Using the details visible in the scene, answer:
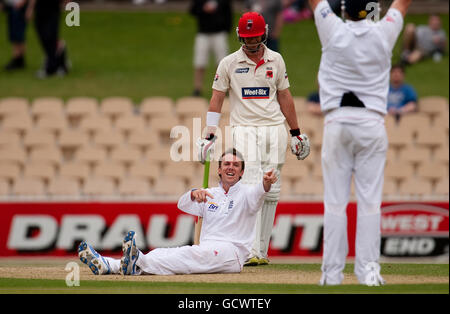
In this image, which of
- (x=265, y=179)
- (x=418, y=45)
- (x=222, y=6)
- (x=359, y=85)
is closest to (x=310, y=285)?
(x=265, y=179)

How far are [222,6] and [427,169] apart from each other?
432 cm

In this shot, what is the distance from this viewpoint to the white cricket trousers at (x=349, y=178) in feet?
20.0

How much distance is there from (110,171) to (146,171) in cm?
A: 54

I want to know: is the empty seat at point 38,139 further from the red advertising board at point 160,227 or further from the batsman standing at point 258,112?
the batsman standing at point 258,112

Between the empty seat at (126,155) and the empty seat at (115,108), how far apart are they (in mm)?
1088

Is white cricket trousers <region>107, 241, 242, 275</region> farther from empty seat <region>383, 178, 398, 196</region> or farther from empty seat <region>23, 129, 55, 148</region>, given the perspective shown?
empty seat <region>23, 129, 55, 148</region>

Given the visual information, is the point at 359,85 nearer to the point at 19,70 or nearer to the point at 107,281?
the point at 107,281

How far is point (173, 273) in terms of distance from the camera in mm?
7363

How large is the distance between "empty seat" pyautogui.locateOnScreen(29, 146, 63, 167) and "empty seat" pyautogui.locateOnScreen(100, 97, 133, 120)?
50.3 inches

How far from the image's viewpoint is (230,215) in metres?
7.49

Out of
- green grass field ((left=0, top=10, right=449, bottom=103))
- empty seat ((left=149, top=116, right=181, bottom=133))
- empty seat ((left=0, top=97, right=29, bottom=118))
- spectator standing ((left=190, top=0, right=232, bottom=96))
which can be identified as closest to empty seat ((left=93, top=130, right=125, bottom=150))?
empty seat ((left=149, top=116, right=181, bottom=133))

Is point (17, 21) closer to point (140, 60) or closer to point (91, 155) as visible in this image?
point (140, 60)

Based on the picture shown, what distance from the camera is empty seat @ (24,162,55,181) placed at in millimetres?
13219

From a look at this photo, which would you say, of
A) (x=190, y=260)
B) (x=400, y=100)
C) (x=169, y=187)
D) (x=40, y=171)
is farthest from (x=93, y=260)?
(x=400, y=100)
